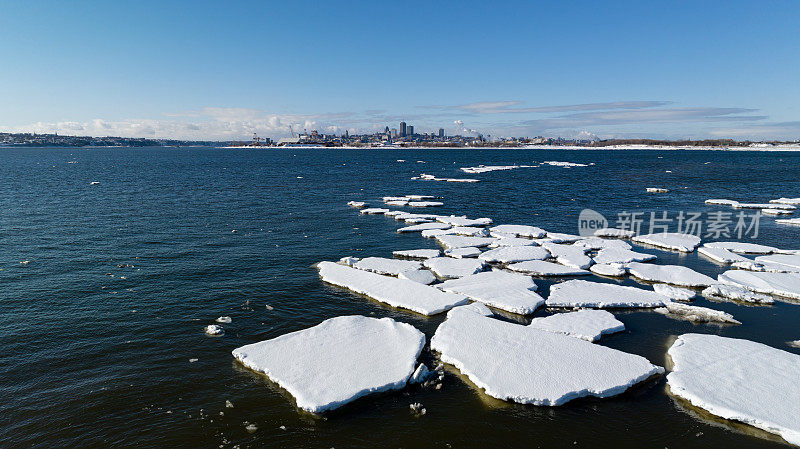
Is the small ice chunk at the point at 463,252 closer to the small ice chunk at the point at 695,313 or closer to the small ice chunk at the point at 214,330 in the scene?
the small ice chunk at the point at 695,313

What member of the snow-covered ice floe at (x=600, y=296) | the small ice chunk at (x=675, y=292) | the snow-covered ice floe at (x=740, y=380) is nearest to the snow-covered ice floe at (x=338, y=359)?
the snow-covered ice floe at (x=600, y=296)

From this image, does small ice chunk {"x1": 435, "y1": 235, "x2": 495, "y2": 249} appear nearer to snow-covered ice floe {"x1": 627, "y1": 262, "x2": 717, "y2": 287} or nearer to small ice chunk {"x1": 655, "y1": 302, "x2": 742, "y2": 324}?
snow-covered ice floe {"x1": 627, "y1": 262, "x2": 717, "y2": 287}

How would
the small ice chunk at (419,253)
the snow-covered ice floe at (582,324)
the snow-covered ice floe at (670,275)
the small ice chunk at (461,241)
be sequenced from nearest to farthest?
the snow-covered ice floe at (582,324), the snow-covered ice floe at (670,275), the small ice chunk at (419,253), the small ice chunk at (461,241)

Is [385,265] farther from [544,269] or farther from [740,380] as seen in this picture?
[740,380]

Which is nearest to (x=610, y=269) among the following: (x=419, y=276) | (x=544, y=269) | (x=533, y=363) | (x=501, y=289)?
(x=544, y=269)

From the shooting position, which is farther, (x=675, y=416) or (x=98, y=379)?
(x=98, y=379)

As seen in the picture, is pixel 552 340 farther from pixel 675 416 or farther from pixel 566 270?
pixel 566 270

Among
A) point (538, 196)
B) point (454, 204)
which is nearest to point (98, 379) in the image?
point (454, 204)
